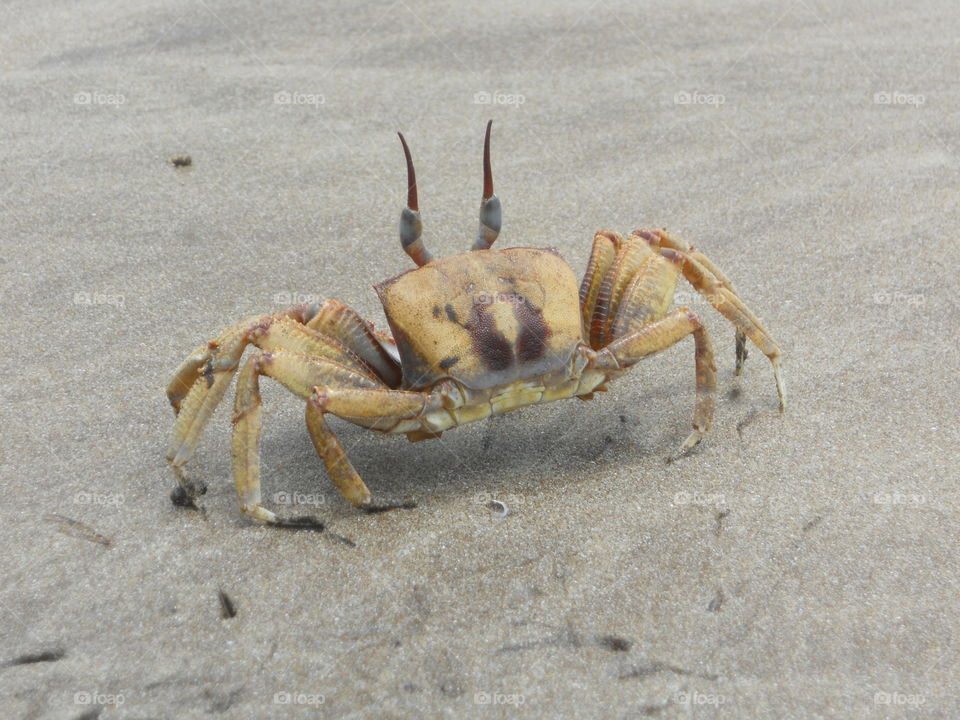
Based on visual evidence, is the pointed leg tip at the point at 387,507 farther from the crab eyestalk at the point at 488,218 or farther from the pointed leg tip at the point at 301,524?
the crab eyestalk at the point at 488,218

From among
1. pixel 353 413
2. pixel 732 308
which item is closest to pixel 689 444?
pixel 732 308

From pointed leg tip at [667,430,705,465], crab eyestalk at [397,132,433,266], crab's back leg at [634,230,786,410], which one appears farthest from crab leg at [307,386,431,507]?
crab's back leg at [634,230,786,410]

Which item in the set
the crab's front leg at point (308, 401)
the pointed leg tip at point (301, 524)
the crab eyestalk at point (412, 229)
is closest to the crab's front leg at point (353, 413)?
the crab's front leg at point (308, 401)

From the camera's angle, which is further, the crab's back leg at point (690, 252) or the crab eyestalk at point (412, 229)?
the crab's back leg at point (690, 252)

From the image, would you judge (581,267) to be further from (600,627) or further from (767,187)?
(600,627)

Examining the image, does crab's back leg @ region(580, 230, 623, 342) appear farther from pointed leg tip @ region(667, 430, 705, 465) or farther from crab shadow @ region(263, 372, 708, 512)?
Answer: pointed leg tip @ region(667, 430, 705, 465)

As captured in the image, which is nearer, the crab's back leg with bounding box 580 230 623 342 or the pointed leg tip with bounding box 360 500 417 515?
the pointed leg tip with bounding box 360 500 417 515

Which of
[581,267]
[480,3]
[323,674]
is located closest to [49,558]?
[323,674]
